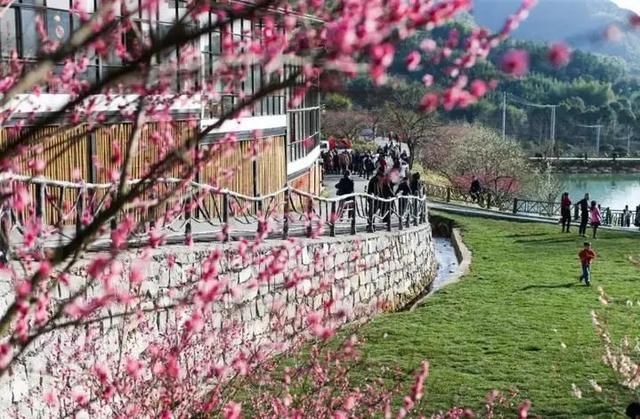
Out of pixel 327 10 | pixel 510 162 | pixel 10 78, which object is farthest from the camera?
pixel 510 162

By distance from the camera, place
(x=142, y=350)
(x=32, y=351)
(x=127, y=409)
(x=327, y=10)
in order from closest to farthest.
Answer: (x=327, y=10) → (x=127, y=409) → (x=32, y=351) → (x=142, y=350)

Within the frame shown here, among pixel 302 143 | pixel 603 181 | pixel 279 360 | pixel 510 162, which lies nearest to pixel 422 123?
pixel 510 162

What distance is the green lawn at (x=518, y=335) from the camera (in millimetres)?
8859

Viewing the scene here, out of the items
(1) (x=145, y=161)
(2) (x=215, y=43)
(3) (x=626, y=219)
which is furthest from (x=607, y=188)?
(1) (x=145, y=161)

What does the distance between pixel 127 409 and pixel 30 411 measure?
3.52 feet

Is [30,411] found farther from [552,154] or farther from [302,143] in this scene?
[552,154]

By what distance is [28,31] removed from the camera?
9805mm

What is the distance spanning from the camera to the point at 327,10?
2.71m

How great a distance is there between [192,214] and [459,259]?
1059 cm

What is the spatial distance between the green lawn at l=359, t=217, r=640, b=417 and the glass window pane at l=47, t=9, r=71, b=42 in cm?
555

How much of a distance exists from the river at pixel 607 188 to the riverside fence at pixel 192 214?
33.7 metres

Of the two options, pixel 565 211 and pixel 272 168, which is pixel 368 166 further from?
pixel 272 168

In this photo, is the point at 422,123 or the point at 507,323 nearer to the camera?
the point at 507,323

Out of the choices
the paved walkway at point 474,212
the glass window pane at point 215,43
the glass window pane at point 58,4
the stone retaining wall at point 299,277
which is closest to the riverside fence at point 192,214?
the stone retaining wall at point 299,277
